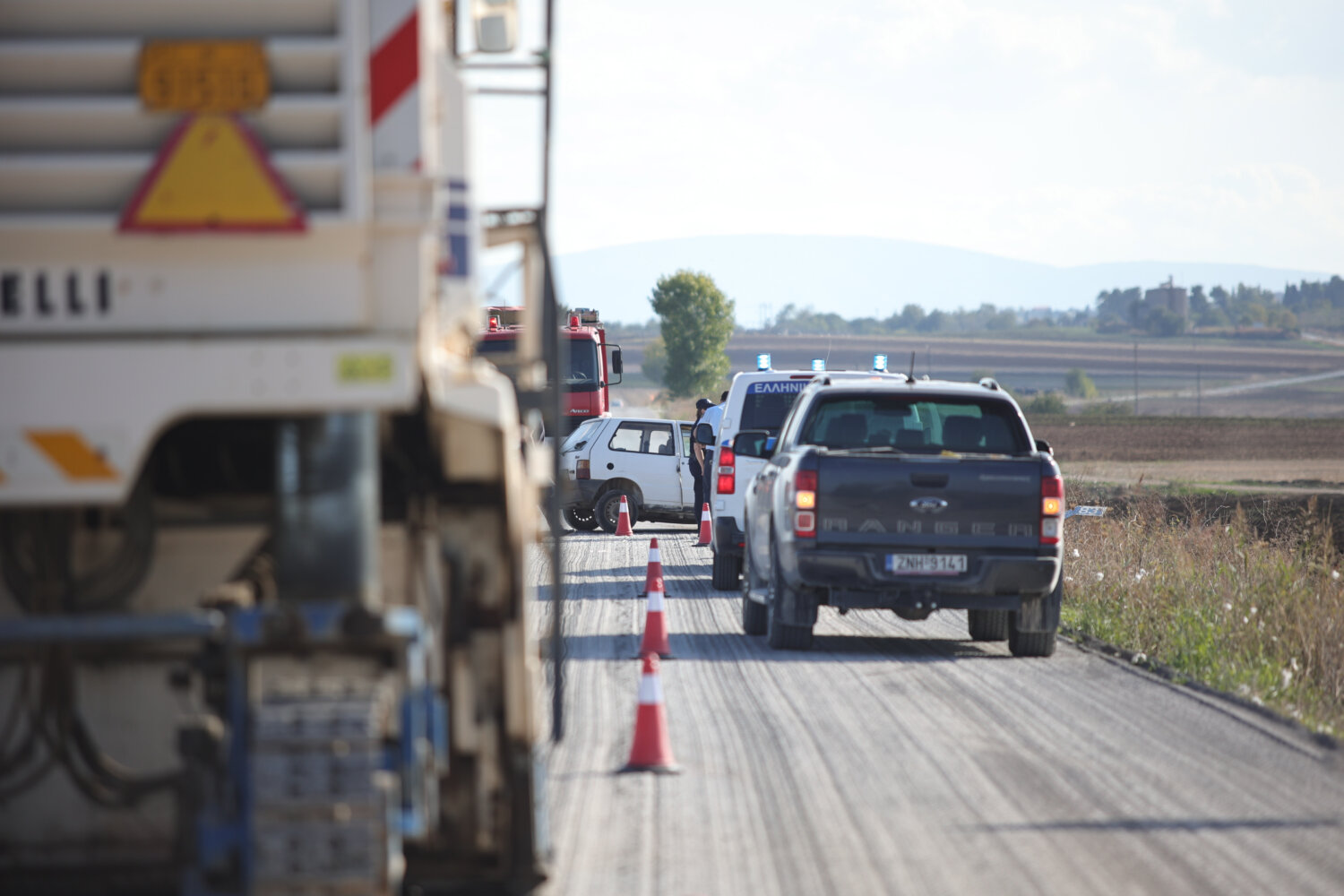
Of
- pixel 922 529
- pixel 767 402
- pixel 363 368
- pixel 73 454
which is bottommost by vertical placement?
pixel 922 529

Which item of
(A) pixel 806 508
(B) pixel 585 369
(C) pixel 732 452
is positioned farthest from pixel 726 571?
(B) pixel 585 369

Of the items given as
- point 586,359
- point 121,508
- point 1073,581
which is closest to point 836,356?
point 586,359

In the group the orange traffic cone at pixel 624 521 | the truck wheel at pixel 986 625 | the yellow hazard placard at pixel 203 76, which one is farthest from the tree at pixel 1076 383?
the yellow hazard placard at pixel 203 76

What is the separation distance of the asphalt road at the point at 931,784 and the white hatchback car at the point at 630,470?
48.7 feet

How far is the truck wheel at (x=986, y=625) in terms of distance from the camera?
44.5 feet

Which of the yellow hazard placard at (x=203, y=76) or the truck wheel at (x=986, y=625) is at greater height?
the yellow hazard placard at (x=203, y=76)

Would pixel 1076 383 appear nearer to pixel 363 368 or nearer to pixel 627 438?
pixel 627 438

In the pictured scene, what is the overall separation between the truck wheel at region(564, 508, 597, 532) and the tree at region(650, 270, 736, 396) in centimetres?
7884

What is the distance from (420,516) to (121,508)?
2.90 ft

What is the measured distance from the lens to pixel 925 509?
1198 centimetres

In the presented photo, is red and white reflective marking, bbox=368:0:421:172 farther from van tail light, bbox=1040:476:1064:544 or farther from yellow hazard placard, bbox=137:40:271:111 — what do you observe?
van tail light, bbox=1040:476:1064:544

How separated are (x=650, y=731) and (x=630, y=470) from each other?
63.7 feet

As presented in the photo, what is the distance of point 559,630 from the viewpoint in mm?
6719

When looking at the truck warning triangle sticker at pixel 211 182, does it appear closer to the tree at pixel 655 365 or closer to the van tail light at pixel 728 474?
the van tail light at pixel 728 474
